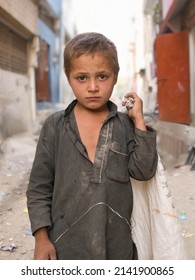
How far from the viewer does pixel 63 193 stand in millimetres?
1548

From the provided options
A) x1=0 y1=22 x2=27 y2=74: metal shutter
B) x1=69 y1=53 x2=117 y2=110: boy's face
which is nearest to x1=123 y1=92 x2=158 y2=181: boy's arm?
x1=69 y1=53 x2=117 y2=110: boy's face

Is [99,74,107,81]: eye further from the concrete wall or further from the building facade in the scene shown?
the building facade

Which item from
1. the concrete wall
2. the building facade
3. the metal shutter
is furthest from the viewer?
the building facade

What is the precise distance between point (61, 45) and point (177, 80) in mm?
9906

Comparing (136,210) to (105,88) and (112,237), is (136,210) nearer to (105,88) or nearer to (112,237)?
(112,237)

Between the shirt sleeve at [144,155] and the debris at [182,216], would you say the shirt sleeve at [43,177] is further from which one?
the debris at [182,216]

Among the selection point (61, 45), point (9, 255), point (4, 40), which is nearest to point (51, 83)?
point (61, 45)

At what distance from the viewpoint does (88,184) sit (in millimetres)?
1524

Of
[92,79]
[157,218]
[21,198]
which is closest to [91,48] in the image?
[92,79]

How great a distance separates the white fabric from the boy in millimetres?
54

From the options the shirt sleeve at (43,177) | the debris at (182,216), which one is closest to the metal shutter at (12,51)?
the debris at (182,216)

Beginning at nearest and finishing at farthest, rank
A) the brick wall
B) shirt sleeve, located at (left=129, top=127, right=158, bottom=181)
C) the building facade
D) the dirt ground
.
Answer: shirt sleeve, located at (left=129, top=127, right=158, bottom=181), the dirt ground, the brick wall, the building facade

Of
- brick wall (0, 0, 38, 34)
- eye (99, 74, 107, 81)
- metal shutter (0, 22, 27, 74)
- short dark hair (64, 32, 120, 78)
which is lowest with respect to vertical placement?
eye (99, 74, 107, 81)

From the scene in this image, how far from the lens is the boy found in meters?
1.52
